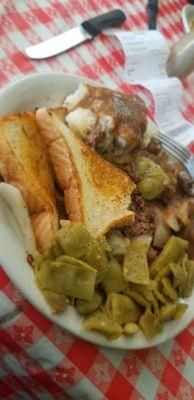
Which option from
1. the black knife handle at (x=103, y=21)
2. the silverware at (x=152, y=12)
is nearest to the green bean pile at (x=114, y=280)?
the black knife handle at (x=103, y=21)

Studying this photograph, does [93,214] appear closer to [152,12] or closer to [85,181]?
[85,181]

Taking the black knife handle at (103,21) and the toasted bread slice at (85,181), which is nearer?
the toasted bread slice at (85,181)

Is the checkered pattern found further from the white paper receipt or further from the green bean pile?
the white paper receipt

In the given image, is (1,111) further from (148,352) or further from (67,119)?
(148,352)

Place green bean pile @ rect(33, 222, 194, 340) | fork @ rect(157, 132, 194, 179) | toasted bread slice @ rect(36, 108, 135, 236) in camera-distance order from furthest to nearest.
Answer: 1. fork @ rect(157, 132, 194, 179)
2. toasted bread slice @ rect(36, 108, 135, 236)
3. green bean pile @ rect(33, 222, 194, 340)

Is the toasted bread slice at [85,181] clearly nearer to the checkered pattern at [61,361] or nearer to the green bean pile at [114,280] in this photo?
the green bean pile at [114,280]

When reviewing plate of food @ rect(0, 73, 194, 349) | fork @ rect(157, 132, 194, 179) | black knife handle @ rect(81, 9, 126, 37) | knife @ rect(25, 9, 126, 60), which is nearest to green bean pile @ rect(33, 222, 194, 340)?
plate of food @ rect(0, 73, 194, 349)

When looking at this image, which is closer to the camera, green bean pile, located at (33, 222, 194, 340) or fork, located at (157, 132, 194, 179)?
green bean pile, located at (33, 222, 194, 340)
